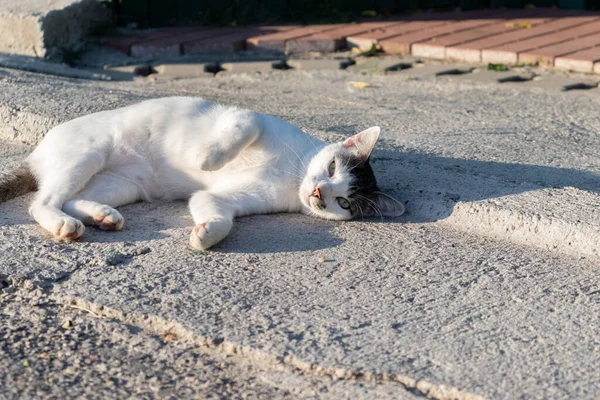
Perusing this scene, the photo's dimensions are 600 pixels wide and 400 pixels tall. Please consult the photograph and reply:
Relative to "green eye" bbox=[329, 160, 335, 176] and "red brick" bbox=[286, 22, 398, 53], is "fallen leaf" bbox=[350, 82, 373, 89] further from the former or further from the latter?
"green eye" bbox=[329, 160, 335, 176]

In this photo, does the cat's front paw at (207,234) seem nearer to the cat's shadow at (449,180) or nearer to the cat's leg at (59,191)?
the cat's leg at (59,191)

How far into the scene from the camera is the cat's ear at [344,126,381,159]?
140 inches

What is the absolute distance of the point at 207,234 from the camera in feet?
9.97

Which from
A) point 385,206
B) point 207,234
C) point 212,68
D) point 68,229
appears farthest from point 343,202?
point 212,68

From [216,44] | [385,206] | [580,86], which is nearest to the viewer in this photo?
[385,206]

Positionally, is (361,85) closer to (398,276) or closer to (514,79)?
(514,79)

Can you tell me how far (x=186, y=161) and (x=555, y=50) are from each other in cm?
332

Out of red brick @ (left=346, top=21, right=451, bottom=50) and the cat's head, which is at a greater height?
red brick @ (left=346, top=21, right=451, bottom=50)

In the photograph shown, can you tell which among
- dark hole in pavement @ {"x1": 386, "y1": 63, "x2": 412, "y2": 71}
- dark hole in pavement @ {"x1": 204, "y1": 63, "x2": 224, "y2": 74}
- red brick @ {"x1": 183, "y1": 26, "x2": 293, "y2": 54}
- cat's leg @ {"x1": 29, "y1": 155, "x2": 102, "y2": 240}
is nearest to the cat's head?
cat's leg @ {"x1": 29, "y1": 155, "x2": 102, "y2": 240}

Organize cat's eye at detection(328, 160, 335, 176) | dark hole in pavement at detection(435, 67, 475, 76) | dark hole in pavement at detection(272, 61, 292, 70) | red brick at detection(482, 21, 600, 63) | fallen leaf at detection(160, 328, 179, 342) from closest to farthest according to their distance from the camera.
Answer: fallen leaf at detection(160, 328, 179, 342) < cat's eye at detection(328, 160, 335, 176) < dark hole in pavement at detection(435, 67, 475, 76) < red brick at detection(482, 21, 600, 63) < dark hole in pavement at detection(272, 61, 292, 70)

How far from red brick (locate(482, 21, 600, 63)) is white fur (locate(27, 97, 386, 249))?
2.63 metres

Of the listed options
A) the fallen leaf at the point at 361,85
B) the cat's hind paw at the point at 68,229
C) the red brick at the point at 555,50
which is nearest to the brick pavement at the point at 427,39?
the red brick at the point at 555,50

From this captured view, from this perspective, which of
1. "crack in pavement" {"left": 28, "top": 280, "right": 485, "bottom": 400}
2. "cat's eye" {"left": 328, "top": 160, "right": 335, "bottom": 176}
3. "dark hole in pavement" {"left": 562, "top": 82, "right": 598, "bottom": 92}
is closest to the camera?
"crack in pavement" {"left": 28, "top": 280, "right": 485, "bottom": 400}

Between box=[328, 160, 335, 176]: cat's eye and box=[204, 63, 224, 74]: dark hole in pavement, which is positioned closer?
box=[328, 160, 335, 176]: cat's eye
